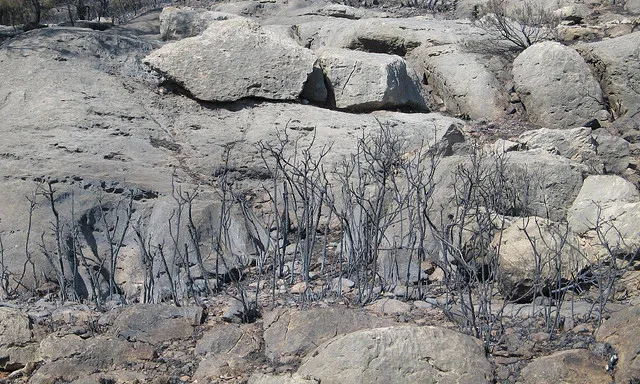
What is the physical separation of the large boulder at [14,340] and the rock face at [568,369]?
2.88m

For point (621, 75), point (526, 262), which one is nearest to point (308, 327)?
point (526, 262)

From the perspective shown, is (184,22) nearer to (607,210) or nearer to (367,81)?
(367,81)

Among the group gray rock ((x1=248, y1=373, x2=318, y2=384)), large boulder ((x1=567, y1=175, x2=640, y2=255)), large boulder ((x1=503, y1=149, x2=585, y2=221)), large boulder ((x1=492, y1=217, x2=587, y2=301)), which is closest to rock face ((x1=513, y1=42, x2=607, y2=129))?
large boulder ((x1=503, y1=149, x2=585, y2=221))

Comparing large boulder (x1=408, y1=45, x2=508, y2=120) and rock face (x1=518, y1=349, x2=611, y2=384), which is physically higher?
large boulder (x1=408, y1=45, x2=508, y2=120)

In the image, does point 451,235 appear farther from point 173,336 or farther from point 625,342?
point 173,336

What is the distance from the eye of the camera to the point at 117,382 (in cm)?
480

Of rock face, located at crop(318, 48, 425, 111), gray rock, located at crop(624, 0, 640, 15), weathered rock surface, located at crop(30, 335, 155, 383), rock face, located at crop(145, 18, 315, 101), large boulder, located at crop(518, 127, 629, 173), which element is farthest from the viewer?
gray rock, located at crop(624, 0, 640, 15)

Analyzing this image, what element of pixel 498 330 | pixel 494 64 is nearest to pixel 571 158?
pixel 494 64

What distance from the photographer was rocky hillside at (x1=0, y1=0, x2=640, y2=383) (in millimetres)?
4980

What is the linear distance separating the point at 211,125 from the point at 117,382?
4.34 m

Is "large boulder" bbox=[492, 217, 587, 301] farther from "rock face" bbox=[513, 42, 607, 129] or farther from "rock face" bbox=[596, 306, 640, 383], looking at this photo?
"rock face" bbox=[513, 42, 607, 129]

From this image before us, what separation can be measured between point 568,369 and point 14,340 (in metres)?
3.21

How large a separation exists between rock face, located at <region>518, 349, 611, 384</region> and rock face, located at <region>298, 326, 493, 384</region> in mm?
238

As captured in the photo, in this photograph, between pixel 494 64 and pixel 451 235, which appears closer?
pixel 451 235
